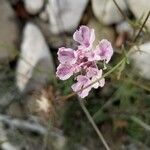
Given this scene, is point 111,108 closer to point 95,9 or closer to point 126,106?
point 126,106

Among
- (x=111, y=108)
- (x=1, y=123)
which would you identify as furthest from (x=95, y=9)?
(x=1, y=123)

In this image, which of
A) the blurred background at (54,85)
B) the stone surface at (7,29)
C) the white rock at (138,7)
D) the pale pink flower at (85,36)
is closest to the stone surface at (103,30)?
the blurred background at (54,85)

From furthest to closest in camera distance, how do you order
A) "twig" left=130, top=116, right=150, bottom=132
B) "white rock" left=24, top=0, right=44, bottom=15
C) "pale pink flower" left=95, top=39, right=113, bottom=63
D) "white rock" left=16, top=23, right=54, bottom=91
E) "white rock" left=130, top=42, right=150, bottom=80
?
"white rock" left=24, top=0, right=44, bottom=15
"white rock" left=16, top=23, right=54, bottom=91
"white rock" left=130, top=42, right=150, bottom=80
"twig" left=130, top=116, right=150, bottom=132
"pale pink flower" left=95, top=39, right=113, bottom=63

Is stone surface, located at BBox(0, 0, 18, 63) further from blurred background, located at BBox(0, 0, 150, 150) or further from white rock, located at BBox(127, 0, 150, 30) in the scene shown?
white rock, located at BBox(127, 0, 150, 30)

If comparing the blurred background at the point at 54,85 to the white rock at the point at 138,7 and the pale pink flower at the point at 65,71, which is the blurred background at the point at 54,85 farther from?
the pale pink flower at the point at 65,71

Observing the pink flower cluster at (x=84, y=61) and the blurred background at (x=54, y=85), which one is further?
the blurred background at (x=54, y=85)

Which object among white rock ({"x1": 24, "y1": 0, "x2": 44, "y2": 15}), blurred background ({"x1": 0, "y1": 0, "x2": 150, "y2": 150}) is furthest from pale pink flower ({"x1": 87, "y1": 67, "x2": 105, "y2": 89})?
white rock ({"x1": 24, "y1": 0, "x2": 44, "y2": 15})

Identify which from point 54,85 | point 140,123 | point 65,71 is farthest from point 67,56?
point 140,123
